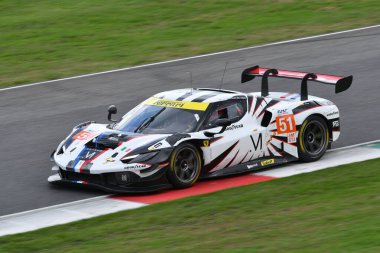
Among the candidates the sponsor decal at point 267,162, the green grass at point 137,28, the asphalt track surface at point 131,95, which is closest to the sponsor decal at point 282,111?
the sponsor decal at point 267,162

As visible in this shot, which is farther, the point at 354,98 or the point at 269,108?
the point at 354,98

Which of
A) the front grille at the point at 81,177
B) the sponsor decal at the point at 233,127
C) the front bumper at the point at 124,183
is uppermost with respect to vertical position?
the sponsor decal at the point at 233,127

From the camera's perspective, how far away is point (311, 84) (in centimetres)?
1936

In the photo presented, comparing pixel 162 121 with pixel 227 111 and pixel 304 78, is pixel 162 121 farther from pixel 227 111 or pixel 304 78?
pixel 304 78

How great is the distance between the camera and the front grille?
40.8 feet

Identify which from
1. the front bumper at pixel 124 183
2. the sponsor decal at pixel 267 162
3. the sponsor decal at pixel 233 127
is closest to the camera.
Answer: the front bumper at pixel 124 183

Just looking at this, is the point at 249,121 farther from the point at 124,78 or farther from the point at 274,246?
the point at 124,78

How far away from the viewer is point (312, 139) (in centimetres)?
1438

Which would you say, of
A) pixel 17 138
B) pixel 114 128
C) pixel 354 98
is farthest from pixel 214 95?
pixel 354 98

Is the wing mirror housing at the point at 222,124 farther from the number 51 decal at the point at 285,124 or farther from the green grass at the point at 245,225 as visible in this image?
the green grass at the point at 245,225

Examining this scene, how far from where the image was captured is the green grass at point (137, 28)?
21312 mm

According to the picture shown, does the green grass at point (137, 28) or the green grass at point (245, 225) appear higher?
the green grass at point (137, 28)

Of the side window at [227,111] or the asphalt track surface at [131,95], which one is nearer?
the side window at [227,111]

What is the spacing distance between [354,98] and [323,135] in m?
3.96
